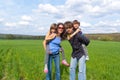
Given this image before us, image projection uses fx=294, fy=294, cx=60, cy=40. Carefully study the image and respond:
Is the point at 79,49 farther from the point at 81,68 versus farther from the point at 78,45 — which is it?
the point at 81,68

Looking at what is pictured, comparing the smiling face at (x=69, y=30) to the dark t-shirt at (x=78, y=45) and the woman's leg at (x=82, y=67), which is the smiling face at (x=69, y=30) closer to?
the dark t-shirt at (x=78, y=45)

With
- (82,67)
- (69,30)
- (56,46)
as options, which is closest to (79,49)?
(82,67)

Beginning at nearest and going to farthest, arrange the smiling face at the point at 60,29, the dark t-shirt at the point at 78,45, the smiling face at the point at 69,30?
the smiling face at the point at 69,30 < the dark t-shirt at the point at 78,45 < the smiling face at the point at 60,29

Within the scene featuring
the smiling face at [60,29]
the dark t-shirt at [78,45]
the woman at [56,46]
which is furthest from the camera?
the woman at [56,46]

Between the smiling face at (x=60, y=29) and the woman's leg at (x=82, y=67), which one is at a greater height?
the smiling face at (x=60, y=29)

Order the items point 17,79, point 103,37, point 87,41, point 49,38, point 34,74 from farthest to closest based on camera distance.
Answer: point 103,37 < point 34,74 < point 17,79 < point 49,38 < point 87,41

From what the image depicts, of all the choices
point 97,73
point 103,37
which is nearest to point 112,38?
point 103,37

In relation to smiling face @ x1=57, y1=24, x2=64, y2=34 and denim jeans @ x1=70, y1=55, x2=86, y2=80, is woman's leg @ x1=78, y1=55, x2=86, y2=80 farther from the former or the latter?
smiling face @ x1=57, y1=24, x2=64, y2=34

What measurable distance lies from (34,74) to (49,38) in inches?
114

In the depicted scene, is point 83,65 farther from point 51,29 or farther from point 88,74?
point 88,74

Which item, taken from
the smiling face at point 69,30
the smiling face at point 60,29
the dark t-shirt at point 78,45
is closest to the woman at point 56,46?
the smiling face at point 60,29

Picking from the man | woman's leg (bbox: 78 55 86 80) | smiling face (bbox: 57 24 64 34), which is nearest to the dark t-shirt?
the man

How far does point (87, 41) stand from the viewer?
8.49 m

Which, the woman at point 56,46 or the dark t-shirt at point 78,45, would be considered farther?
the woman at point 56,46
